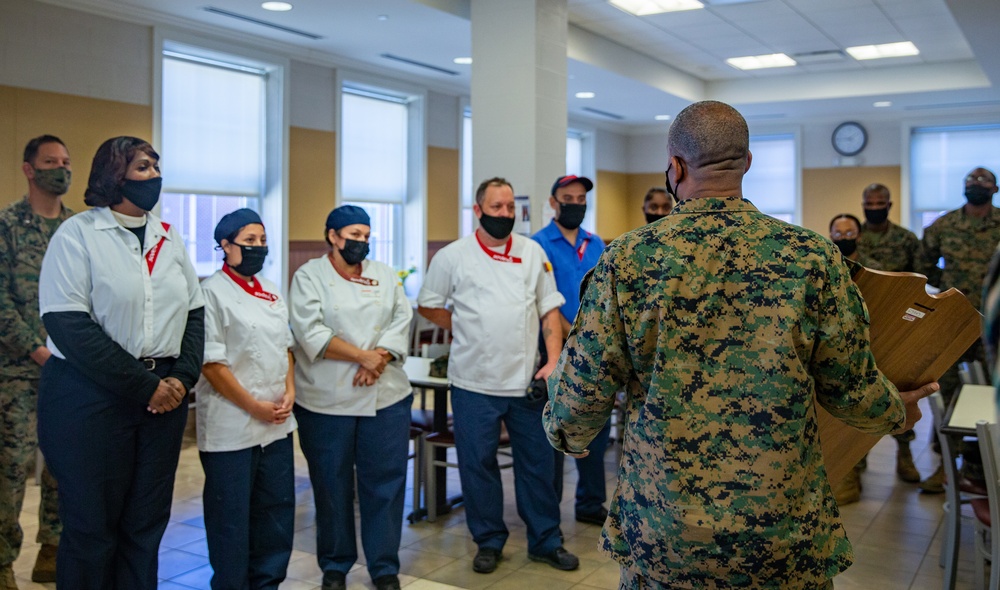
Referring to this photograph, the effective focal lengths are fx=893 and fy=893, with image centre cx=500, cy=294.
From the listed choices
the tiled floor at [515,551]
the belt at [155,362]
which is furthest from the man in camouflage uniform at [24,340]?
the belt at [155,362]

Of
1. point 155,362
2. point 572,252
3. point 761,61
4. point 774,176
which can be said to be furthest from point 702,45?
point 155,362

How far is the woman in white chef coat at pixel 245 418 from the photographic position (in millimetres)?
3250

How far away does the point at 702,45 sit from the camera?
9070 millimetres

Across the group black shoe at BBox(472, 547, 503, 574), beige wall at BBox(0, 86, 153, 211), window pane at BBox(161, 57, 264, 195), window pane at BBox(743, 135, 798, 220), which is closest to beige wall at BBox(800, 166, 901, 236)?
window pane at BBox(743, 135, 798, 220)

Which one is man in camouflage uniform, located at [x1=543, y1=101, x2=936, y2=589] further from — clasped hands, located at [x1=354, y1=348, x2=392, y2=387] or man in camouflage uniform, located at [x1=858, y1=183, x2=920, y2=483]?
man in camouflage uniform, located at [x1=858, y1=183, x2=920, y2=483]

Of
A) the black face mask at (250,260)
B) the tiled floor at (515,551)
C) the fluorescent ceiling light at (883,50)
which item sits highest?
the fluorescent ceiling light at (883,50)

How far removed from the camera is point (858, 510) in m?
5.07

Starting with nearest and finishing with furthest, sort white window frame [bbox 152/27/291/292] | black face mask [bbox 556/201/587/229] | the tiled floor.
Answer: the tiled floor, black face mask [bbox 556/201/587/229], white window frame [bbox 152/27/291/292]

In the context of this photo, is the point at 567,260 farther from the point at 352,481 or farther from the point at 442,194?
the point at 442,194

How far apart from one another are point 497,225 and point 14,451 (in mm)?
2245

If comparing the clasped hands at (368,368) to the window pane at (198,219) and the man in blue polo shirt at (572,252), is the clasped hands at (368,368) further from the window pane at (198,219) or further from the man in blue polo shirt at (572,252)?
the window pane at (198,219)

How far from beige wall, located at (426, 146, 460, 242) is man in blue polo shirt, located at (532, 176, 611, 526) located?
5.26m

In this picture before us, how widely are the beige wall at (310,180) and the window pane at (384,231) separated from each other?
2.40 ft

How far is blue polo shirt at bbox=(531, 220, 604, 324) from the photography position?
14.9 ft
